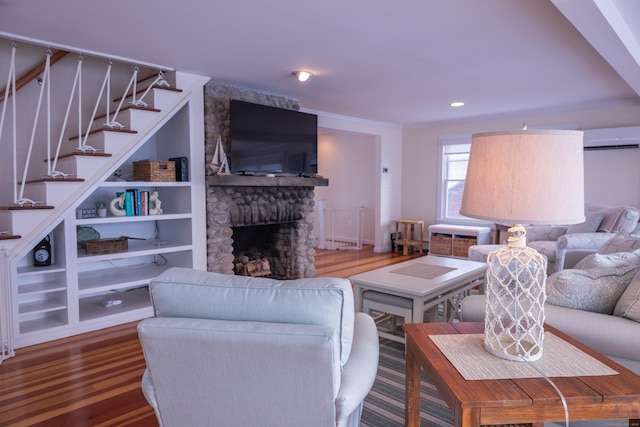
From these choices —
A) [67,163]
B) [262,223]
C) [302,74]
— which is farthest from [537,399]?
[262,223]

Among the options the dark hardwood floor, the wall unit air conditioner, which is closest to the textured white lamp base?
the dark hardwood floor

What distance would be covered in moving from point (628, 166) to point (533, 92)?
184cm

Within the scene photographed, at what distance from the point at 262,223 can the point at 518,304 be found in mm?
3642

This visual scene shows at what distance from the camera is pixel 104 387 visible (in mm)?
2453

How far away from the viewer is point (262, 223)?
470cm

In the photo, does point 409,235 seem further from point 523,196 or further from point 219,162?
point 523,196

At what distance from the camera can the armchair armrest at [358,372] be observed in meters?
1.27

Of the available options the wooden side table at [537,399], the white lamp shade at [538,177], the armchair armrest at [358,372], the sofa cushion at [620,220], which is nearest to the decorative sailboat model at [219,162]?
the armchair armrest at [358,372]

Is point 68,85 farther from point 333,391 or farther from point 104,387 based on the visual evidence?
point 333,391

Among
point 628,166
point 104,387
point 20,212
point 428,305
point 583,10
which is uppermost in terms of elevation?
point 583,10

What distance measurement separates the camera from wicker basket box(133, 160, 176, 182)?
146 inches

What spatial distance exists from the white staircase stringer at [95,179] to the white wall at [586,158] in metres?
4.38

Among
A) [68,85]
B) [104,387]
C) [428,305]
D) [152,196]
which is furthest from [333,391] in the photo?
[68,85]

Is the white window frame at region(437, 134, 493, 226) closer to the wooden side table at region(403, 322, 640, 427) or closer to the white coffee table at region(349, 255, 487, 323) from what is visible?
the white coffee table at region(349, 255, 487, 323)
